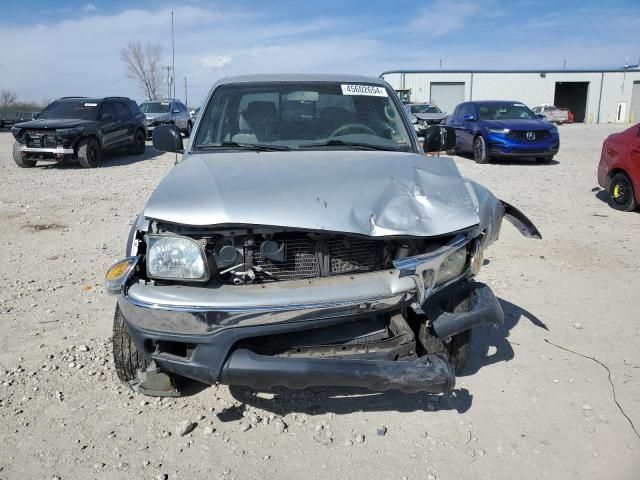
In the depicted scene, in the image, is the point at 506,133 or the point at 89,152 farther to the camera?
the point at 506,133

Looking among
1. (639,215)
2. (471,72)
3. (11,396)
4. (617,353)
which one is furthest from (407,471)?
(471,72)

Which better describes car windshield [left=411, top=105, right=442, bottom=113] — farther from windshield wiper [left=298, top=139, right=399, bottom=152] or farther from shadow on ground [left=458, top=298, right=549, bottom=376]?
windshield wiper [left=298, top=139, right=399, bottom=152]

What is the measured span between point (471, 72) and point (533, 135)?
107ft

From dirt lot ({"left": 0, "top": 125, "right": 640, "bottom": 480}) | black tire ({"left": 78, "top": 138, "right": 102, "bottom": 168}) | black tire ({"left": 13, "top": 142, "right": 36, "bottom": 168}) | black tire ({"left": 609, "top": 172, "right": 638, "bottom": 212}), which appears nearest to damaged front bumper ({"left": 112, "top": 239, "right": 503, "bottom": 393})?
dirt lot ({"left": 0, "top": 125, "right": 640, "bottom": 480})

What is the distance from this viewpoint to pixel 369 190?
2633mm

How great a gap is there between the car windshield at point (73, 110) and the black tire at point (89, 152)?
767mm

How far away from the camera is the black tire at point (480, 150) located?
1324 centimetres

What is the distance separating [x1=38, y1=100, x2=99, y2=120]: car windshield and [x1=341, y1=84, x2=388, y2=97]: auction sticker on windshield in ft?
36.2

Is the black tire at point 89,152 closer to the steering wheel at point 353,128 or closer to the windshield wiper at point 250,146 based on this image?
the windshield wiper at point 250,146

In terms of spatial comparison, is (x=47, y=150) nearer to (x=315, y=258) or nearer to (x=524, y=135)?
(x=524, y=135)

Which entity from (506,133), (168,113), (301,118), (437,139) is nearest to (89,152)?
(168,113)

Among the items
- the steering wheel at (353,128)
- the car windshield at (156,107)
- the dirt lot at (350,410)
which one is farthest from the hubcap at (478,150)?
the car windshield at (156,107)

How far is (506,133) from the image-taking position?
41.8ft

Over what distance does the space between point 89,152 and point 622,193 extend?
447 inches
